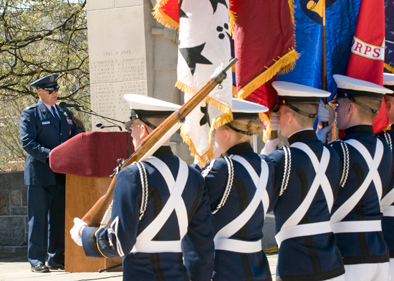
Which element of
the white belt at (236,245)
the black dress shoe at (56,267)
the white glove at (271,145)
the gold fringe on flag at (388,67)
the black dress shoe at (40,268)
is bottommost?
the black dress shoe at (56,267)

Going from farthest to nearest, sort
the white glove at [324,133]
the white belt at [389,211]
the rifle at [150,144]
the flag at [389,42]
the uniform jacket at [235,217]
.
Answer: the flag at [389,42]
the white belt at [389,211]
the white glove at [324,133]
the uniform jacket at [235,217]
the rifle at [150,144]

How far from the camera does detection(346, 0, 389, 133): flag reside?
3.72 metres

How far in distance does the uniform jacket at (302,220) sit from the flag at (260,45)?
514 millimetres

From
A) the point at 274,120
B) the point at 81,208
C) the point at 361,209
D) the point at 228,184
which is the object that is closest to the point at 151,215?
the point at 228,184

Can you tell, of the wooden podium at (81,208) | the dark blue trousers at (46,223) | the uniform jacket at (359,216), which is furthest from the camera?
the dark blue trousers at (46,223)

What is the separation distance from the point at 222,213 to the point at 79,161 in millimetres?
2352

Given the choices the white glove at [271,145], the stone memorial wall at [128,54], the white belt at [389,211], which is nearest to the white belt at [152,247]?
the white glove at [271,145]

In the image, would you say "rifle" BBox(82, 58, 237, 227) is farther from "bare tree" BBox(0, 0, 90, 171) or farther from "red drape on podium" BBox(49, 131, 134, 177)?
"bare tree" BBox(0, 0, 90, 171)

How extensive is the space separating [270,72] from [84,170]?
2.14 m

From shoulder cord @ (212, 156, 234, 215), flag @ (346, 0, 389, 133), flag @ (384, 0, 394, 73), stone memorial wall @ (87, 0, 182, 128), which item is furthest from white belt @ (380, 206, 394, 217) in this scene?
stone memorial wall @ (87, 0, 182, 128)

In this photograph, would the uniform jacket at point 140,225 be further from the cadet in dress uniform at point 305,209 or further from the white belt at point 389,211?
the white belt at point 389,211

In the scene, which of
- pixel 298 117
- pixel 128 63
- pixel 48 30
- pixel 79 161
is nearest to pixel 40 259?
pixel 79 161

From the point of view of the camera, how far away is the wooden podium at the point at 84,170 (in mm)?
4641

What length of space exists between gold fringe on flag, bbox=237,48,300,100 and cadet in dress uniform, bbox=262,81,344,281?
49 cm
